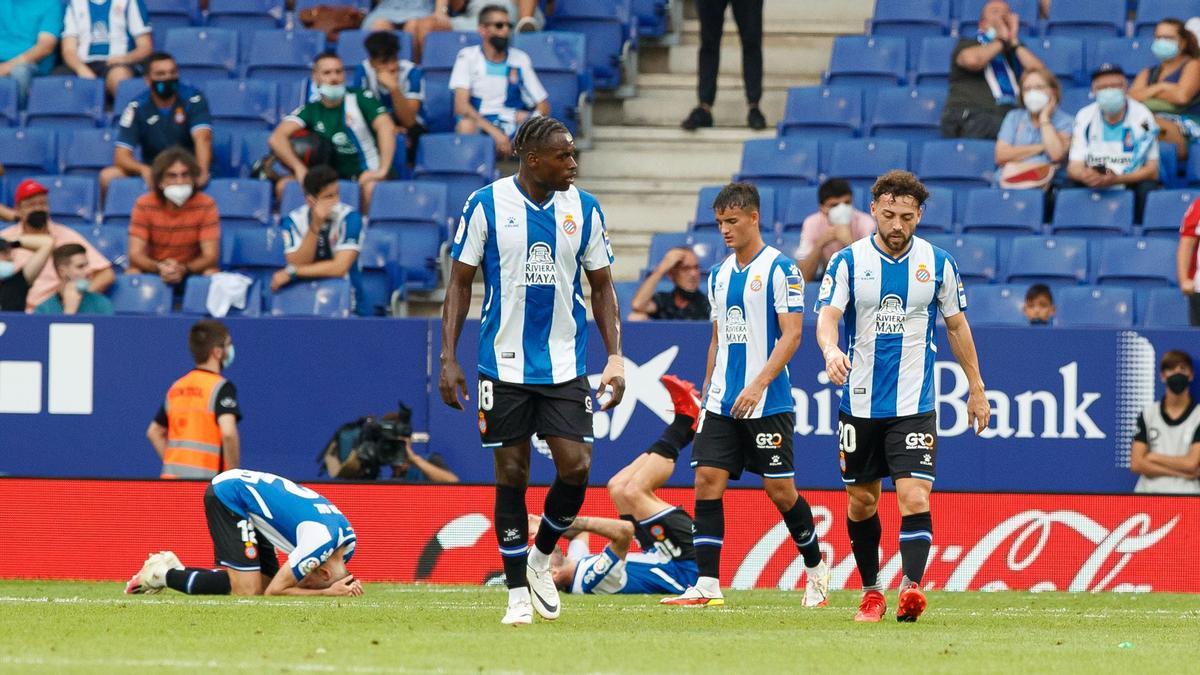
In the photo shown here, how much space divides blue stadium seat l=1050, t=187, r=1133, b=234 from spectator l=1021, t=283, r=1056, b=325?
1361mm

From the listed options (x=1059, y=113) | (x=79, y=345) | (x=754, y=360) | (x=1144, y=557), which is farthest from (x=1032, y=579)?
(x=79, y=345)

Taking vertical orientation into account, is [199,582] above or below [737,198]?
below

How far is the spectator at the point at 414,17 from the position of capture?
18.2m

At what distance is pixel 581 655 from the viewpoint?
22.4 feet

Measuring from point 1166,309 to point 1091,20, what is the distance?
4.05 metres

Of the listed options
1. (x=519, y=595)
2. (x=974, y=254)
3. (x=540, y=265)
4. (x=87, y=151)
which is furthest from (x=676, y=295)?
(x=519, y=595)

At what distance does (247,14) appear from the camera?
19125 millimetres

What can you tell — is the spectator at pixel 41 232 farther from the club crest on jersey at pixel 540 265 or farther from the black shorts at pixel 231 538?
the club crest on jersey at pixel 540 265

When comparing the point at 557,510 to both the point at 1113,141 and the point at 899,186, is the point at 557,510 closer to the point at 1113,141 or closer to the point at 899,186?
the point at 899,186

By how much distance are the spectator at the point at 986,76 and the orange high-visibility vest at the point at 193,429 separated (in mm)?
7203

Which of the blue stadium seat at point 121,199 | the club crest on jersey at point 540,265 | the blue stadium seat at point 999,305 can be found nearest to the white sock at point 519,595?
the club crest on jersey at point 540,265

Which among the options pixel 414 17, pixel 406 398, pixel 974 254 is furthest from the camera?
pixel 414 17

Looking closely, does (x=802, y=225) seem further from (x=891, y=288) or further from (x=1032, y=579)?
(x=891, y=288)

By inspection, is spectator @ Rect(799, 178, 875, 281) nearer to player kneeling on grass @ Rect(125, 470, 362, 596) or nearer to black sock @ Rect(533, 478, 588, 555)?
player kneeling on grass @ Rect(125, 470, 362, 596)
